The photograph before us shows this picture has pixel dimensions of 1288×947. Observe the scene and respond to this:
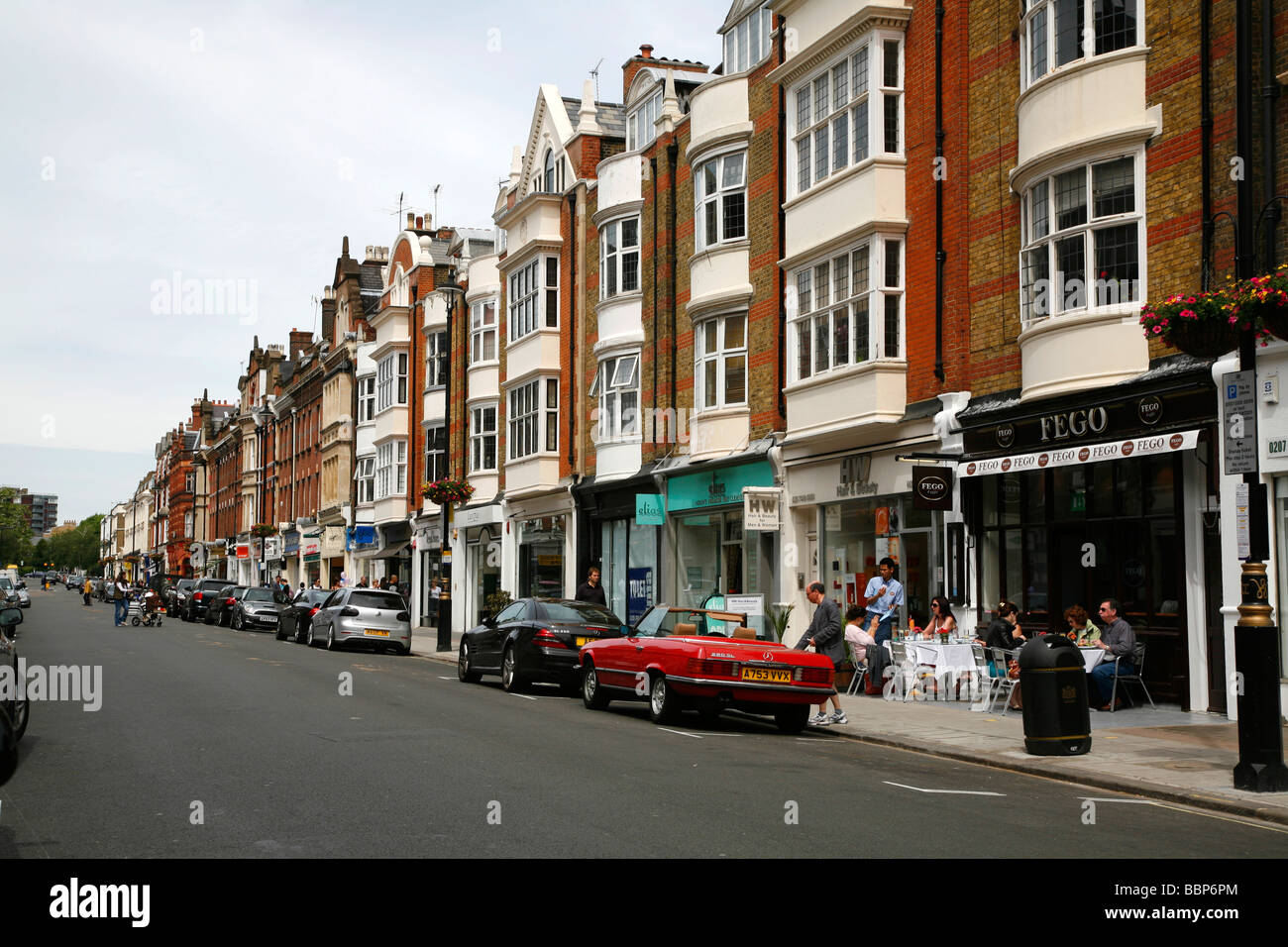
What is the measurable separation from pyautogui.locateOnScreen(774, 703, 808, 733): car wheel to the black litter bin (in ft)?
9.91

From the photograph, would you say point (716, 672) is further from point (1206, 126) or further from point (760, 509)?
point (760, 509)

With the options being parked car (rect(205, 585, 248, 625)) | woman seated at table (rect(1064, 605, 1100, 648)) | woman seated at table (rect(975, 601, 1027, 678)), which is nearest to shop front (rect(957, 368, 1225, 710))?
woman seated at table (rect(1064, 605, 1100, 648))

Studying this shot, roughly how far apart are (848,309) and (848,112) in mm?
3394

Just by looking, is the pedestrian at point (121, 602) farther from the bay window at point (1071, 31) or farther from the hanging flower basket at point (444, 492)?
the bay window at point (1071, 31)


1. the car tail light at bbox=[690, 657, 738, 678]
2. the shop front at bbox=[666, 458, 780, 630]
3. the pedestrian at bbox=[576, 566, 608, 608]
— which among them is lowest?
the car tail light at bbox=[690, 657, 738, 678]

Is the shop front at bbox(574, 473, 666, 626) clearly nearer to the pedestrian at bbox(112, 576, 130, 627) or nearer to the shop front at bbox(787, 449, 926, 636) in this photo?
the shop front at bbox(787, 449, 926, 636)

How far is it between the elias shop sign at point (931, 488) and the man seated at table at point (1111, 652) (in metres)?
3.22

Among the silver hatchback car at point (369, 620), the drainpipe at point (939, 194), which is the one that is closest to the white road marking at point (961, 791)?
the drainpipe at point (939, 194)

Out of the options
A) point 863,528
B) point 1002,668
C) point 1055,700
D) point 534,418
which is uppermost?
point 534,418

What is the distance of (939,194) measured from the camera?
20062 mm

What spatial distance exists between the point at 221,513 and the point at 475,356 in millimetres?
67951

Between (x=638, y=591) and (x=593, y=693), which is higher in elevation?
(x=638, y=591)

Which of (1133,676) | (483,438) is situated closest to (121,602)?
(483,438)

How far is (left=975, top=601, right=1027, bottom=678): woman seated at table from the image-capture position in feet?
55.8
